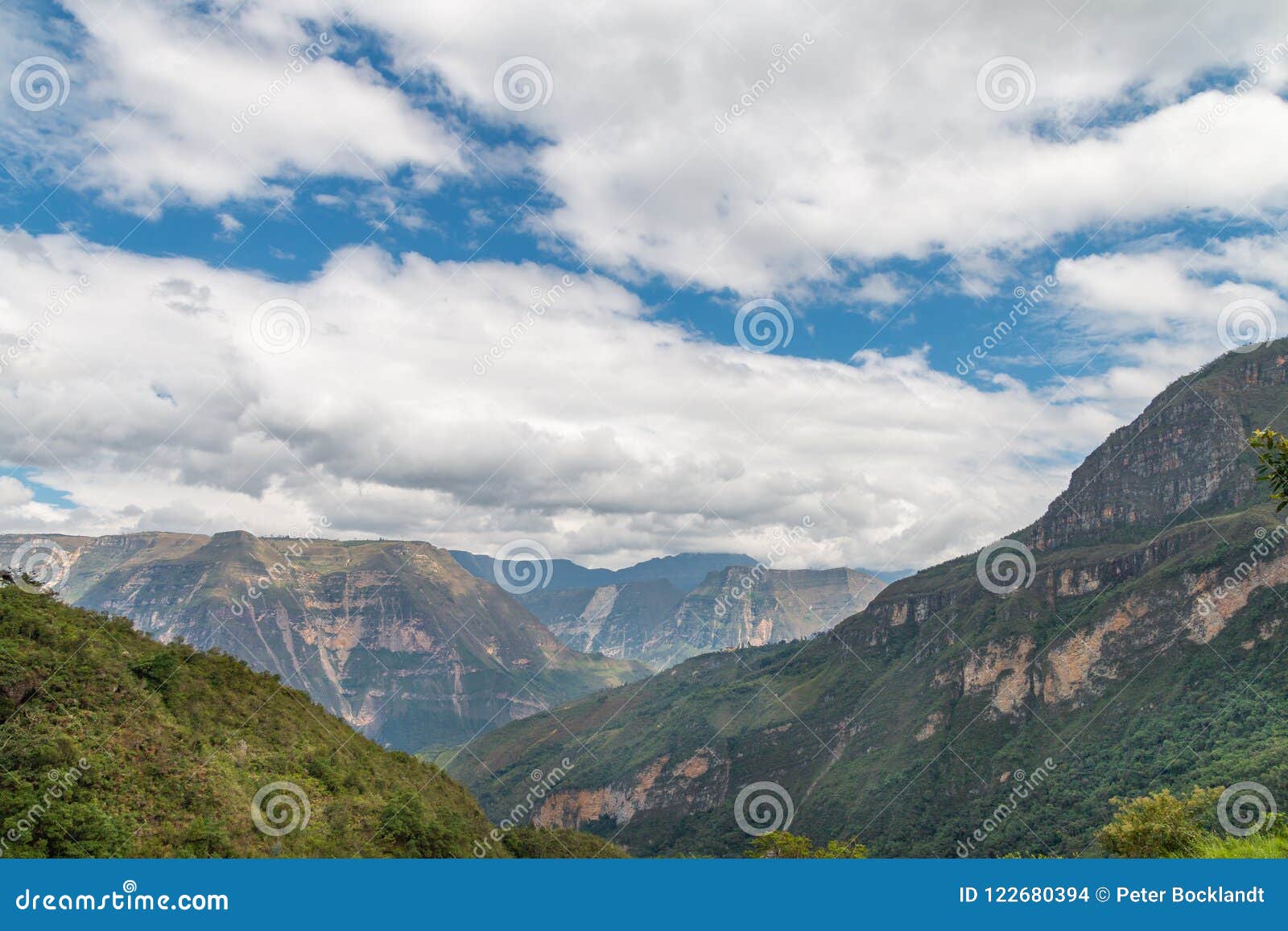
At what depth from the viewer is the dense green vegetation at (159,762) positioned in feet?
121

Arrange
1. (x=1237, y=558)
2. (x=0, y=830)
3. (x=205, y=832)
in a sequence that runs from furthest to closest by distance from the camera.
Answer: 1. (x=1237, y=558)
2. (x=205, y=832)
3. (x=0, y=830)

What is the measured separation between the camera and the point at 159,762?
148 feet

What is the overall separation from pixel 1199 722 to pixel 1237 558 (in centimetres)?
4591

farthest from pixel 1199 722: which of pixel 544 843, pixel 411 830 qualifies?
pixel 411 830

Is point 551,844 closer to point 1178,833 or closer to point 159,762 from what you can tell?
point 159,762

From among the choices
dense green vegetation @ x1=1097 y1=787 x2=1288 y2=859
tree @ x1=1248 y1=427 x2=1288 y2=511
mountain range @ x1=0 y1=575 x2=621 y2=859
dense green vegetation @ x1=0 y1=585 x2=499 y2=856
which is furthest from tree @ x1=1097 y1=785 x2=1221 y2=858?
dense green vegetation @ x1=0 y1=585 x2=499 y2=856

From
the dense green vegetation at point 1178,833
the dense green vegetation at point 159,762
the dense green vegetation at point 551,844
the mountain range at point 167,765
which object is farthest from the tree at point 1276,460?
the dense green vegetation at point 551,844

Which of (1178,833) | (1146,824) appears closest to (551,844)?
(1146,824)

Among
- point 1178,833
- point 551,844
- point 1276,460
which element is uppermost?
point 1276,460

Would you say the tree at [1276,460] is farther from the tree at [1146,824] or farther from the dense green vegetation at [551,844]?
the dense green vegetation at [551,844]

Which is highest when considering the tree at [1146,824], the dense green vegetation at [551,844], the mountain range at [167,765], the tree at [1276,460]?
the tree at [1276,460]

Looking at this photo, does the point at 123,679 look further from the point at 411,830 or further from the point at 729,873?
the point at 729,873

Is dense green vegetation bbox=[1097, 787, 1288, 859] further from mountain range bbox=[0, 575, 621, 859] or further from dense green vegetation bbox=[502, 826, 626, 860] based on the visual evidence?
dense green vegetation bbox=[502, 826, 626, 860]

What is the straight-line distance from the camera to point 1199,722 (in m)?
180
